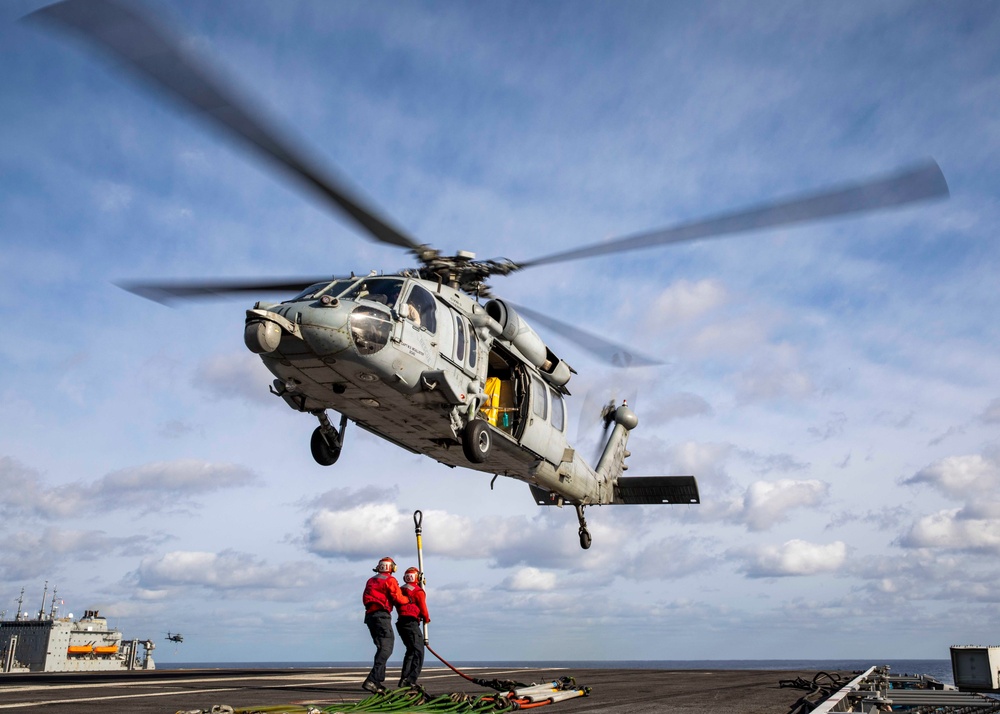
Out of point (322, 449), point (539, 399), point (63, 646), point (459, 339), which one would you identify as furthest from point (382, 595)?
point (63, 646)

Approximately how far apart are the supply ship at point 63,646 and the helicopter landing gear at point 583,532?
31338mm

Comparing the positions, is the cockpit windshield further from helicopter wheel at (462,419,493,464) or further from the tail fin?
the tail fin

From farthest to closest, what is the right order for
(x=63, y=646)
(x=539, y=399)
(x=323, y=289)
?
1. (x=63, y=646)
2. (x=539, y=399)
3. (x=323, y=289)

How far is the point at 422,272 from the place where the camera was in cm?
1642

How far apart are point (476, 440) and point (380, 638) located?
16.1 feet

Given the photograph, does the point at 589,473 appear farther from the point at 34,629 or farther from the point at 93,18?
the point at 34,629

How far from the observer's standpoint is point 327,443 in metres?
16.0

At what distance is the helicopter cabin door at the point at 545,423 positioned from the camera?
702 inches

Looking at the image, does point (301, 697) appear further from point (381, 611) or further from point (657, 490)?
point (657, 490)

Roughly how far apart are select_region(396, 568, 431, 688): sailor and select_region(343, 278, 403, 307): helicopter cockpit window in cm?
514

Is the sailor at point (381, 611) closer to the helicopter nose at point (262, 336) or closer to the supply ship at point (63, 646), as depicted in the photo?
the helicopter nose at point (262, 336)

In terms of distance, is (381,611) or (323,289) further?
(323,289)

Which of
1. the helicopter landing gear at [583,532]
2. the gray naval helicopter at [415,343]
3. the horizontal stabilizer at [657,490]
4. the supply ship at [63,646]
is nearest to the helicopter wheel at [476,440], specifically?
the gray naval helicopter at [415,343]

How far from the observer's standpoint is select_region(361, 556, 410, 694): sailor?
11.2 m
